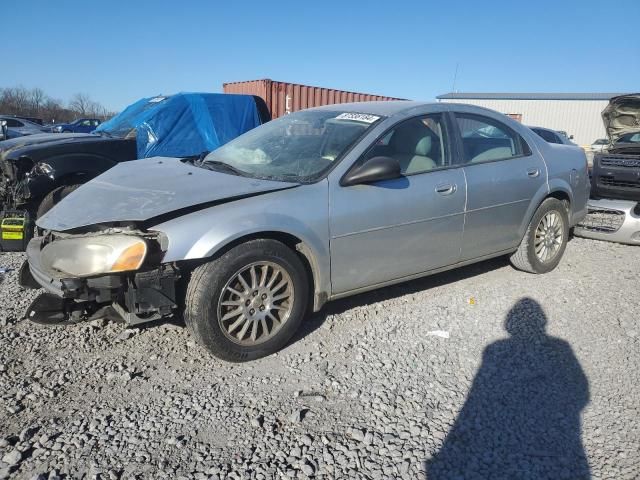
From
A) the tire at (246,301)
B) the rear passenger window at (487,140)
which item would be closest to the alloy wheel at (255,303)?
the tire at (246,301)

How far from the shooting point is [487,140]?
4312 millimetres

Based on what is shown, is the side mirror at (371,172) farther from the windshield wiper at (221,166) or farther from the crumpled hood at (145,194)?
the windshield wiper at (221,166)

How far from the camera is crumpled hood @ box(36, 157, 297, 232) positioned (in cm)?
286

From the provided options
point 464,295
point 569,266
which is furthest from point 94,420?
point 569,266

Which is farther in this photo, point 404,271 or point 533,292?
point 533,292

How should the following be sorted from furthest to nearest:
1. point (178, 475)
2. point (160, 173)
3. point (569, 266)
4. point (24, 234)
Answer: point (569, 266), point (24, 234), point (160, 173), point (178, 475)

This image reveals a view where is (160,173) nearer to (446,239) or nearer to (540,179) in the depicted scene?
(446,239)

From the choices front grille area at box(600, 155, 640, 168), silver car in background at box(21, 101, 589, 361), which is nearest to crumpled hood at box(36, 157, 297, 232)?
silver car in background at box(21, 101, 589, 361)

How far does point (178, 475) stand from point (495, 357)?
212cm

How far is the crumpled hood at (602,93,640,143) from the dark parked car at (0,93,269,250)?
21.7ft

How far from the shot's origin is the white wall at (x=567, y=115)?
45531mm

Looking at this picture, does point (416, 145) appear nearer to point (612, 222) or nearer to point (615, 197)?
point (612, 222)

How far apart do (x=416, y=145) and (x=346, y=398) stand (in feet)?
6.79

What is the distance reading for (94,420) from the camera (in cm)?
246
